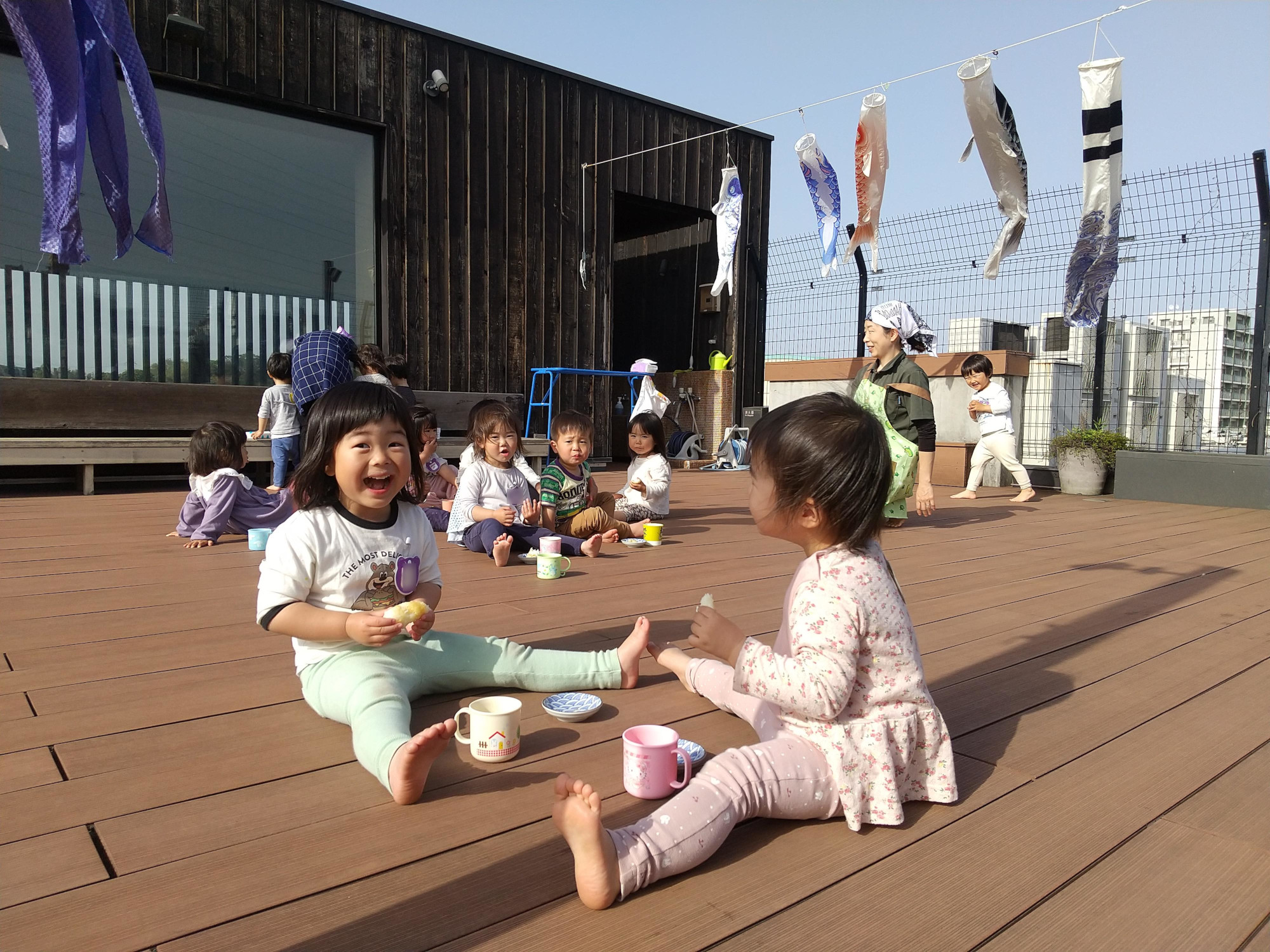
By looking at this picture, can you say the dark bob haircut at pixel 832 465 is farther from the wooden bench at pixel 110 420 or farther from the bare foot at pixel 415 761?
the wooden bench at pixel 110 420

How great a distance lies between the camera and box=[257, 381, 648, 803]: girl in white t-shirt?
72.2 inches

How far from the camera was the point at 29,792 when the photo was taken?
5.10 ft

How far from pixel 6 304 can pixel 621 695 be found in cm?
678

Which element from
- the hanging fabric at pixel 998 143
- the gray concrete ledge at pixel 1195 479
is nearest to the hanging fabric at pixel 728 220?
the hanging fabric at pixel 998 143

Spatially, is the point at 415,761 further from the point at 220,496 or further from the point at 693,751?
the point at 220,496

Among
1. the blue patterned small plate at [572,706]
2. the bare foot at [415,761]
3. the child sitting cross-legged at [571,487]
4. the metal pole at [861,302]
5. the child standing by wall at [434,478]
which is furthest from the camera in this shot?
the metal pole at [861,302]

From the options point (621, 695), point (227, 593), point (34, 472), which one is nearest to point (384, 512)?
point (621, 695)

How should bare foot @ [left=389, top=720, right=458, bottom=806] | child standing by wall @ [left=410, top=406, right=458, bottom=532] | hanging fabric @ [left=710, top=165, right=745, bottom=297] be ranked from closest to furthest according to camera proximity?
bare foot @ [left=389, top=720, right=458, bottom=806] → child standing by wall @ [left=410, top=406, right=458, bottom=532] → hanging fabric @ [left=710, top=165, right=745, bottom=297]

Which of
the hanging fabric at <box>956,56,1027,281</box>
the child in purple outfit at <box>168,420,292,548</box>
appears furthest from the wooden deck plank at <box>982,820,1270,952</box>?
the hanging fabric at <box>956,56,1027,281</box>

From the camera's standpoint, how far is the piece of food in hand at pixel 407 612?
5.85ft

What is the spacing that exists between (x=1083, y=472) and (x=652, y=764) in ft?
24.8

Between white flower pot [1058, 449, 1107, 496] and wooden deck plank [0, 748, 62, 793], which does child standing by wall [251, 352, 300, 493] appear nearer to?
wooden deck plank [0, 748, 62, 793]

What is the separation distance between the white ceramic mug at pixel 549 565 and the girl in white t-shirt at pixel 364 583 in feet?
4.57

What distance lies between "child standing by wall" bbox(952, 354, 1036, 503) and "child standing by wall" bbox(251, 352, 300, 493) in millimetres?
5683
